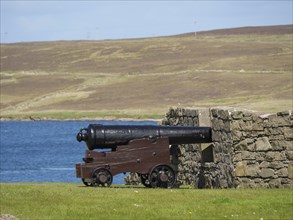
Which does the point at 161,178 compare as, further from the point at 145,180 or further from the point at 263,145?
the point at 263,145

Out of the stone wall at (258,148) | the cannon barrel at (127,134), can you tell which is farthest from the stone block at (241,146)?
the cannon barrel at (127,134)

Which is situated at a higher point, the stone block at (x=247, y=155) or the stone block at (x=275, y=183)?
the stone block at (x=247, y=155)

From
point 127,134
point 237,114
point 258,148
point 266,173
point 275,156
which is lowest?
point 266,173

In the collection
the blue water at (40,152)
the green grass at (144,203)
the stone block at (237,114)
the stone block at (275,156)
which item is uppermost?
the blue water at (40,152)

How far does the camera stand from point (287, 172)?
1948 cm

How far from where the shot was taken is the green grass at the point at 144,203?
1498cm

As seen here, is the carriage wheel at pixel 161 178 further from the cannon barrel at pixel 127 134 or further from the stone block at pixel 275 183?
the stone block at pixel 275 183

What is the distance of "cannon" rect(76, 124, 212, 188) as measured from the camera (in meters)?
19.7

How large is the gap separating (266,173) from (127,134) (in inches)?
112

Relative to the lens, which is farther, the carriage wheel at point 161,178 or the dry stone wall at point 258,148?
the carriage wheel at point 161,178

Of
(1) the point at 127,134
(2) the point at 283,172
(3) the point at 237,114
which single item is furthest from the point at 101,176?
(2) the point at 283,172

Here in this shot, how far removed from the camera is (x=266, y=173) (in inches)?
771

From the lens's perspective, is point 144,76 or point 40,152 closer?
point 40,152

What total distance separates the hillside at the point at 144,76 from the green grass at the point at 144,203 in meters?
→ 69.4
